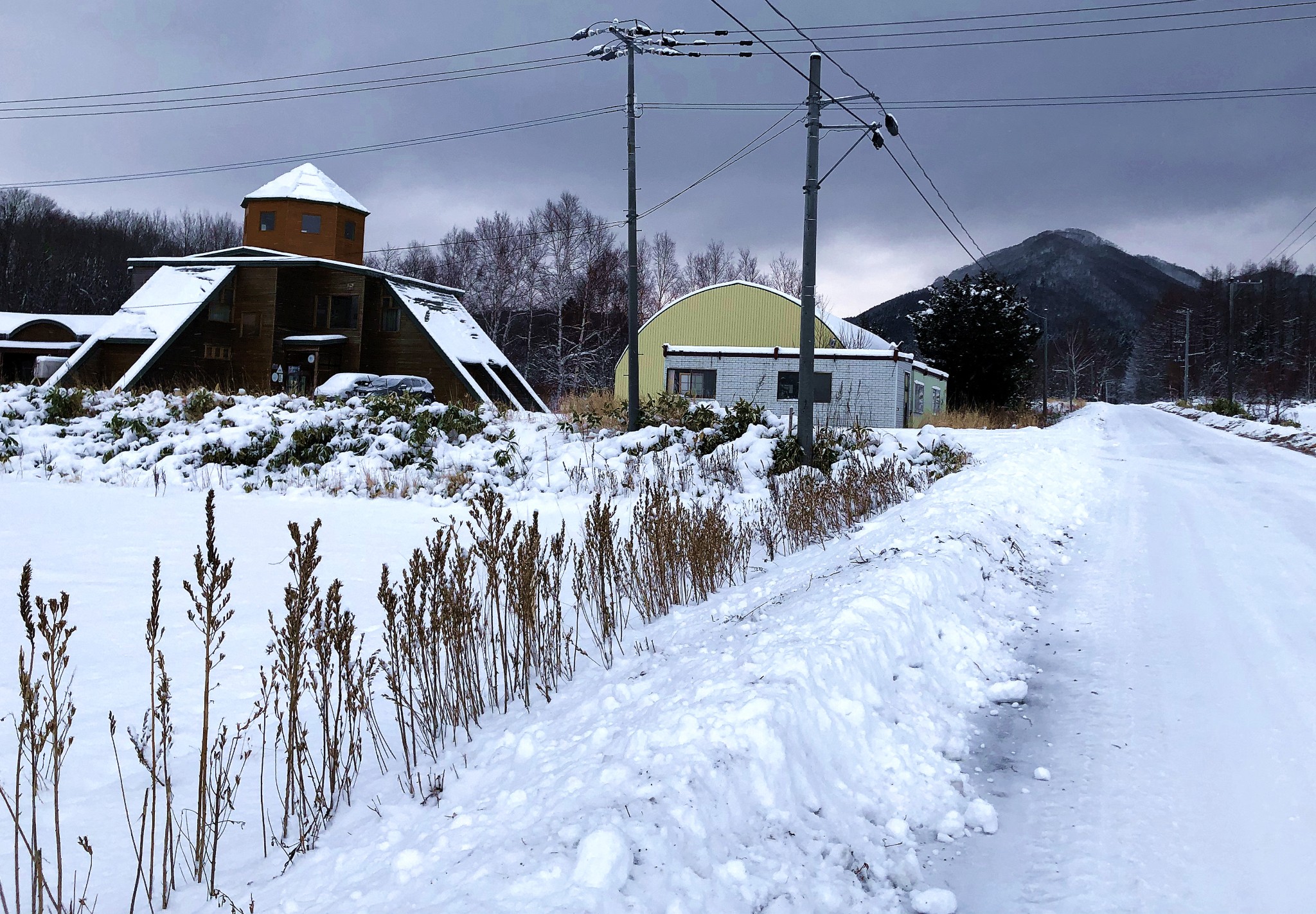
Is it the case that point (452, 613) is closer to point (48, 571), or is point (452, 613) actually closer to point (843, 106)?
point (48, 571)

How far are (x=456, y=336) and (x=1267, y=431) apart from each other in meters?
28.0

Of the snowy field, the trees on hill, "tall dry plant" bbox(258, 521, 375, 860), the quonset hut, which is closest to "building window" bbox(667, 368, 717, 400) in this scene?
the quonset hut

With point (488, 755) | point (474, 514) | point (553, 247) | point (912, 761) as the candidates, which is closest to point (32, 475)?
point (474, 514)

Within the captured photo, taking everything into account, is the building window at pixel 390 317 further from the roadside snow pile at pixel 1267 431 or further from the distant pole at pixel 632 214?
the roadside snow pile at pixel 1267 431

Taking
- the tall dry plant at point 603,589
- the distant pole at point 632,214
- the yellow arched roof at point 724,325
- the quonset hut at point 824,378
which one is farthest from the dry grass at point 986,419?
the tall dry plant at point 603,589

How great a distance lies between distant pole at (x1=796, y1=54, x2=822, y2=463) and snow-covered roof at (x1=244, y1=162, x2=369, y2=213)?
28.0m

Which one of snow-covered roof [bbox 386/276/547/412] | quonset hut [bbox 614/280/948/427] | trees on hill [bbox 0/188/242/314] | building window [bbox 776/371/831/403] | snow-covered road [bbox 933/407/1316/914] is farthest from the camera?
trees on hill [bbox 0/188/242/314]

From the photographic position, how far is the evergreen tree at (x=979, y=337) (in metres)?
33.7

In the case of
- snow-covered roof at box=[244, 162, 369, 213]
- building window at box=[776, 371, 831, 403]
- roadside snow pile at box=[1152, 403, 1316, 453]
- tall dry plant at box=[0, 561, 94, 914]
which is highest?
snow-covered roof at box=[244, 162, 369, 213]

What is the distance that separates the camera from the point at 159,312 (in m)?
29.3

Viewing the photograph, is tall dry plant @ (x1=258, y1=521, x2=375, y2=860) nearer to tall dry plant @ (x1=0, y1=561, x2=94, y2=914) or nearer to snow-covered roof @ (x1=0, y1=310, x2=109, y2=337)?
tall dry plant @ (x1=0, y1=561, x2=94, y2=914)

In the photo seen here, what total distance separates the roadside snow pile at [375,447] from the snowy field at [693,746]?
208 inches

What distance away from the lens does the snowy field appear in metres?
2.50

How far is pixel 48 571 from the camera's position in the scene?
709cm
